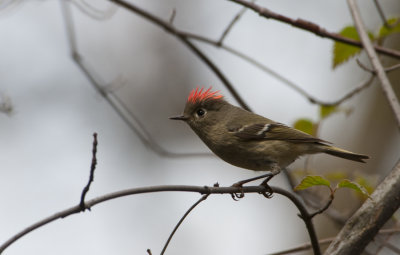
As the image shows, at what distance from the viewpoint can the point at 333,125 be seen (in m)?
6.75

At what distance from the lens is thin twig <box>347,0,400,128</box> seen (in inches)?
97.3

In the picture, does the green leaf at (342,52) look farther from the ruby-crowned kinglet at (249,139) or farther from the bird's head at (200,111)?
the bird's head at (200,111)

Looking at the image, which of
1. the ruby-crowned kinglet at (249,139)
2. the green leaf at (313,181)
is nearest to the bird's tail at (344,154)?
the ruby-crowned kinglet at (249,139)

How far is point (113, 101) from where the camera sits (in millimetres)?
3693

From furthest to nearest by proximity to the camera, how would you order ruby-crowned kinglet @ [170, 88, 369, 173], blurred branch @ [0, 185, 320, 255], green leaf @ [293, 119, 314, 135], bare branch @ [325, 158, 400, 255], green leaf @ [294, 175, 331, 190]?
1. green leaf @ [293, 119, 314, 135]
2. ruby-crowned kinglet @ [170, 88, 369, 173]
3. green leaf @ [294, 175, 331, 190]
4. bare branch @ [325, 158, 400, 255]
5. blurred branch @ [0, 185, 320, 255]

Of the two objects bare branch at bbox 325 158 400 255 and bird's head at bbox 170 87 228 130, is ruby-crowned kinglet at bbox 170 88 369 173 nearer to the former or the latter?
bird's head at bbox 170 87 228 130

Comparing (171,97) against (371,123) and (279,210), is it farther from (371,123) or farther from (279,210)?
(371,123)

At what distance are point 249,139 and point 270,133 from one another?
192 millimetres

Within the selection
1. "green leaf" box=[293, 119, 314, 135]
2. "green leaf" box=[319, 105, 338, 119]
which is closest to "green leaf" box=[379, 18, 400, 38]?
"green leaf" box=[319, 105, 338, 119]

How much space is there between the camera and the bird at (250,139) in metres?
3.22

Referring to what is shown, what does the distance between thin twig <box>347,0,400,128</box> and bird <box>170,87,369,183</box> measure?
585mm

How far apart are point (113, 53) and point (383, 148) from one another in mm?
3828

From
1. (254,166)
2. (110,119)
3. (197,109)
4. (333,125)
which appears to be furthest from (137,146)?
(254,166)

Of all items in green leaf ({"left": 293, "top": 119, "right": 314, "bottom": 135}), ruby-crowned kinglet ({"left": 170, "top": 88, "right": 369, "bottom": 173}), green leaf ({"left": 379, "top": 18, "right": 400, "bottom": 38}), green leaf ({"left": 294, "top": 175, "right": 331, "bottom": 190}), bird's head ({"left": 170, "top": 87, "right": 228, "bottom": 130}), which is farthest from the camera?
bird's head ({"left": 170, "top": 87, "right": 228, "bottom": 130})
